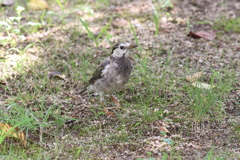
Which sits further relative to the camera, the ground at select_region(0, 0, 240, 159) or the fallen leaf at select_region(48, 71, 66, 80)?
the fallen leaf at select_region(48, 71, 66, 80)

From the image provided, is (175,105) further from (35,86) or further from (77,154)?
(35,86)

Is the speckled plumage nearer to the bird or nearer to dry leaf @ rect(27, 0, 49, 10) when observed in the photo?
the bird

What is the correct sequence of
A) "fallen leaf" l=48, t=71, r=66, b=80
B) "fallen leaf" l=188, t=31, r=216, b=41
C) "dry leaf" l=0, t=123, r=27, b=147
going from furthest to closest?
1. "fallen leaf" l=188, t=31, r=216, b=41
2. "fallen leaf" l=48, t=71, r=66, b=80
3. "dry leaf" l=0, t=123, r=27, b=147

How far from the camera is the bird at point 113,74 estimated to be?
4.84 metres

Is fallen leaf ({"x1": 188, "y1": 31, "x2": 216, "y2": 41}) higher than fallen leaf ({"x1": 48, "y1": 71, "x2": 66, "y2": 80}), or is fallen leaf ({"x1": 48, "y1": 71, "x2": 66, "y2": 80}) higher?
fallen leaf ({"x1": 188, "y1": 31, "x2": 216, "y2": 41})

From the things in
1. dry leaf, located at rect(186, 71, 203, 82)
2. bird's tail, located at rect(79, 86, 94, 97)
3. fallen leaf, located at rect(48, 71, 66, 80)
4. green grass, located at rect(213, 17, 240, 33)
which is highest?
green grass, located at rect(213, 17, 240, 33)

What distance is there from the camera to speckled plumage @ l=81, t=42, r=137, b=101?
4.84 meters

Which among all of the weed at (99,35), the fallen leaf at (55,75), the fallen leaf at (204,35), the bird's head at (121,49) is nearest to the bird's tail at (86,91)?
the fallen leaf at (55,75)

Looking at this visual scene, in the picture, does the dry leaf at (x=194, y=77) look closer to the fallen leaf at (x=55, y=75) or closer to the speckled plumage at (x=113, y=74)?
the speckled plumage at (x=113, y=74)

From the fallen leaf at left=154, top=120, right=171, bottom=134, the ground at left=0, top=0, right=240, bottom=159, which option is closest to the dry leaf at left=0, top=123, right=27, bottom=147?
the ground at left=0, top=0, right=240, bottom=159

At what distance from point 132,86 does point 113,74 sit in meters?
0.46

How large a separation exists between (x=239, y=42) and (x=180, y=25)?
1263 millimetres

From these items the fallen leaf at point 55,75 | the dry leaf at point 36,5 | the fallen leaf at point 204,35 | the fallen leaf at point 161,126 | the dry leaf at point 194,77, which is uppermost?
the dry leaf at point 36,5

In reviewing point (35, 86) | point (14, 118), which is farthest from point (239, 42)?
point (14, 118)
